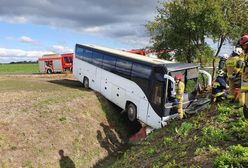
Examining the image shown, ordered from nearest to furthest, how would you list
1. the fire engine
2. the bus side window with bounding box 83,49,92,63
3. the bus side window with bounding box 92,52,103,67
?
the bus side window with bounding box 92,52,103,67, the bus side window with bounding box 83,49,92,63, the fire engine

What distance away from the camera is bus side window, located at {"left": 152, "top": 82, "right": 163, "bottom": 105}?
13180 millimetres

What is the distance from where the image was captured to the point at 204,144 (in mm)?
7789

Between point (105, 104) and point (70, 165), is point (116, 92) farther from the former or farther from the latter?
point (70, 165)

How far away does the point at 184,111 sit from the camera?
41.8ft

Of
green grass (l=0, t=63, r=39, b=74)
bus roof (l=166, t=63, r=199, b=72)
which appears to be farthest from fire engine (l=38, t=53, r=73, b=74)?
bus roof (l=166, t=63, r=199, b=72)

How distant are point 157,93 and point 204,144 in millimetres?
5752

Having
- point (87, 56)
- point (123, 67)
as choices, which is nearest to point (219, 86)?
point (123, 67)

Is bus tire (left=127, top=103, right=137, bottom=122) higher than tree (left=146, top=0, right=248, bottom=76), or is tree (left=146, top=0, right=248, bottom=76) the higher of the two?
tree (left=146, top=0, right=248, bottom=76)

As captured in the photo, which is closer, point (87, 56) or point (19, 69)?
point (87, 56)

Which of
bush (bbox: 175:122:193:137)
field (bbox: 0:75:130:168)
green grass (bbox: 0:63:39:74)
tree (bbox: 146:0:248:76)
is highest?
tree (bbox: 146:0:248:76)

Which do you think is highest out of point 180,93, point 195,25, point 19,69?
point 195,25

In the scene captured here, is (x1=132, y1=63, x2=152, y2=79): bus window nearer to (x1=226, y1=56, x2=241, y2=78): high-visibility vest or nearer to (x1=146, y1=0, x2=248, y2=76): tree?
Result: (x1=226, y1=56, x2=241, y2=78): high-visibility vest

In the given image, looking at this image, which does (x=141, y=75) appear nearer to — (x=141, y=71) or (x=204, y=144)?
(x=141, y=71)

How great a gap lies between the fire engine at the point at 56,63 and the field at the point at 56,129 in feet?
63.1
